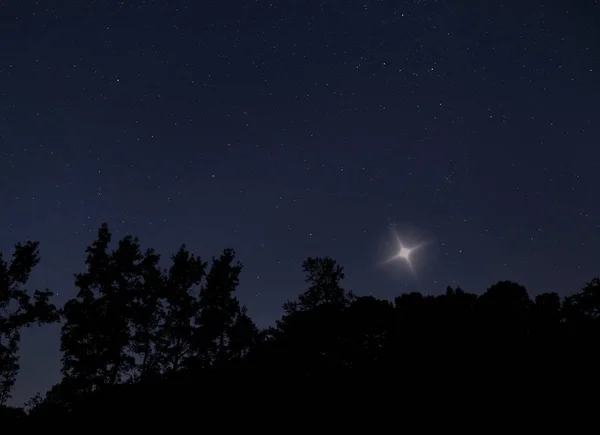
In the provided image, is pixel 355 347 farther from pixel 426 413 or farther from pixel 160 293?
pixel 160 293

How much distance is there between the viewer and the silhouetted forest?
64.6ft

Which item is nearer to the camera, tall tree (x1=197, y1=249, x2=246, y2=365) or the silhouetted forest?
the silhouetted forest

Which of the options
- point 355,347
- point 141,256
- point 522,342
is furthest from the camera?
point 141,256

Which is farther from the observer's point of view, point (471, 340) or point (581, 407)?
point (471, 340)

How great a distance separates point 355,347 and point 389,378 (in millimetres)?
4483

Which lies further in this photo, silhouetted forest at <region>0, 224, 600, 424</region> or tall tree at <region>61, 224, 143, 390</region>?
tall tree at <region>61, 224, 143, 390</region>

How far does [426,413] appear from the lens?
15852mm

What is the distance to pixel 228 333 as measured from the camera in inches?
1453

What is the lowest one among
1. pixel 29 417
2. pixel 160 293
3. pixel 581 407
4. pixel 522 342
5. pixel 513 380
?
pixel 581 407

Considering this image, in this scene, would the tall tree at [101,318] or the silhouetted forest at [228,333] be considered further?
the tall tree at [101,318]

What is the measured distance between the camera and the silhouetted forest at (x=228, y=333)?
64.6ft

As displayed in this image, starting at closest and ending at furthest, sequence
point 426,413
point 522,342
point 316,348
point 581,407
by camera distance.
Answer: point 581,407, point 426,413, point 522,342, point 316,348

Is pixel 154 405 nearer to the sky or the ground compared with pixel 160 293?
nearer to the ground

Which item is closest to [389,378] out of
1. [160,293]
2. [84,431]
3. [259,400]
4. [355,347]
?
[355,347]
